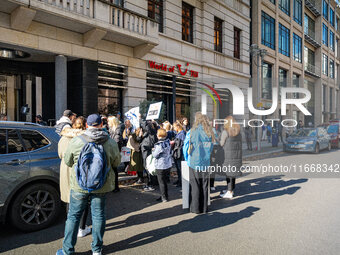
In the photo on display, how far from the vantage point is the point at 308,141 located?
593 inches

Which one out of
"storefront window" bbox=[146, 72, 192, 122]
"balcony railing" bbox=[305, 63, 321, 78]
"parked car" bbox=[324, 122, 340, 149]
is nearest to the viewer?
"storefront window" bbox=[146, 72, 192, 122]

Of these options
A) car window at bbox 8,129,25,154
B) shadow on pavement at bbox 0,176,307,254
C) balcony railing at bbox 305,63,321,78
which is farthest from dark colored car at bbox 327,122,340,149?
balcony railing at bbox 305,63,321,78

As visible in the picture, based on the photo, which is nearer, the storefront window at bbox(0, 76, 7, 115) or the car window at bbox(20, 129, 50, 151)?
the car window at bbox(20, 129, 50, 151)

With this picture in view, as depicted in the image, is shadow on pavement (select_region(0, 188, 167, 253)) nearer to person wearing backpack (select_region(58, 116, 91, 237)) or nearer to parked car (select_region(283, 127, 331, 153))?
person wearing backpack (select_region(58, 116, 91, 237))

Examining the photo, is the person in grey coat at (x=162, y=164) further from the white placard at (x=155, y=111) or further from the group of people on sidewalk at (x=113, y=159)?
the white placard at (x=155, y=111)

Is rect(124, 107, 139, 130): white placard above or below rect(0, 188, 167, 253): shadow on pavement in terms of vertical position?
above

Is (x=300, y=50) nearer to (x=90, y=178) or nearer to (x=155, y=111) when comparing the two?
(x=155, y=111)

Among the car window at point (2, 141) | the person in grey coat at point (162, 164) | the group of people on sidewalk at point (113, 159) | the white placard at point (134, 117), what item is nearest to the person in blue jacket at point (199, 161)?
the group of people on sidewalk at point (113, 159)

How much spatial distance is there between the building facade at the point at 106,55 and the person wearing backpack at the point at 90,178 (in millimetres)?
7869

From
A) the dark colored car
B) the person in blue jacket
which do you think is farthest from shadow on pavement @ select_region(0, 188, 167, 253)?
the dark colored car

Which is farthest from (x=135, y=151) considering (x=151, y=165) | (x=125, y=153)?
(x=151, y=165)

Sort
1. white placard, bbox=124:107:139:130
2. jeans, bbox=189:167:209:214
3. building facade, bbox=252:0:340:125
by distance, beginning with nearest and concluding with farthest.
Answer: jeans, bbox=189:167:209:214
white placard, bbox=124:107:139:130
building facade, bbox=252:0:340:125

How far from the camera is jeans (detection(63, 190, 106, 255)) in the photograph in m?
3.44

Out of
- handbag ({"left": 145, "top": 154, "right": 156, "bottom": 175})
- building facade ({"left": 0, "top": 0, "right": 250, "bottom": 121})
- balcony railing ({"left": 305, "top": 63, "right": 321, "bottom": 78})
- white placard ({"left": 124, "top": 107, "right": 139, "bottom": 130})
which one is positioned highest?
balcony railing ({"left": 305, "top": 63, "right": 321, "bottom": 78})
